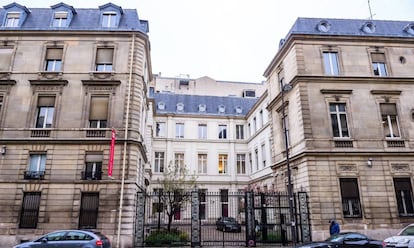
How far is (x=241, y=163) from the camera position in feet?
117

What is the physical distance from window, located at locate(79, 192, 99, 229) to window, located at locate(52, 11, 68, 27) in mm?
11871

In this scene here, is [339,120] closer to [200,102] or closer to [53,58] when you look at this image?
[53,58]

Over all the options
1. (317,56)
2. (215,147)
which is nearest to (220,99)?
(215,147)

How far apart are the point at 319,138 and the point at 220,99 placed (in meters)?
22.9

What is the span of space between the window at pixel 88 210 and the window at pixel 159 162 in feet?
56.3

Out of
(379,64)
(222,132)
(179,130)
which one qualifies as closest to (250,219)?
(379,64)

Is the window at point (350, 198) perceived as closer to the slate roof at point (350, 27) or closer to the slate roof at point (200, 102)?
the slate roof at point (350, 27)

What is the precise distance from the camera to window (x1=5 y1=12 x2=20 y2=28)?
2039 cm

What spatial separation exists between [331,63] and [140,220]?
53.3ft

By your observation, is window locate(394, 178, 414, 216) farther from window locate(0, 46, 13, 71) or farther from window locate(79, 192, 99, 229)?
window locate(0, 46, 13, 71)

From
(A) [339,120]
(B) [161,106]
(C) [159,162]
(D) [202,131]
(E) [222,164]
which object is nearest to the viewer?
(A) [339,120]

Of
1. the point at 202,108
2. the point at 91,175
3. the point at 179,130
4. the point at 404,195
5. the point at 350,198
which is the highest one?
the point at 202,108

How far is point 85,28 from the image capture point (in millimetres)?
20016

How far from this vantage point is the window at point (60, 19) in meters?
20.5
